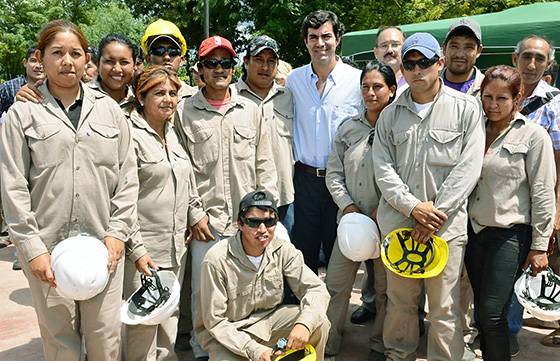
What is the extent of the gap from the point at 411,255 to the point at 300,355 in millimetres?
964

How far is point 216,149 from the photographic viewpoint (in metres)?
3.99

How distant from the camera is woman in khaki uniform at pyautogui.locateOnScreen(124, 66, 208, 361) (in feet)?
11.7

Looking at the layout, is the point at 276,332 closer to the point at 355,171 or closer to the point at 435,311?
the point at 435,311

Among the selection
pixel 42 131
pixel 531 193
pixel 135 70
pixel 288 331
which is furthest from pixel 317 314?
pixel 135 70

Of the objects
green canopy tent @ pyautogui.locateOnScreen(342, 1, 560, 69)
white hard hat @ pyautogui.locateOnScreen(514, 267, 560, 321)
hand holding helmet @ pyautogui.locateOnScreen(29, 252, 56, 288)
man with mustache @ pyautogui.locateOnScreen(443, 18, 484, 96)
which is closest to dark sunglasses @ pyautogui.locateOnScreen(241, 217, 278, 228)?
hand holding helmet @ pyautogui.locateOnScreen(29, 252, 56, 288)

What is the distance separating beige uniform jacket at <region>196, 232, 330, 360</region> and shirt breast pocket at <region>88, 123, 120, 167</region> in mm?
879

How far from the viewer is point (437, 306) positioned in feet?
11.9

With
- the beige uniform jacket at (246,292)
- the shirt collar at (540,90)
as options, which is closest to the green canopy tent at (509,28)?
the shirt collar at (540,90)

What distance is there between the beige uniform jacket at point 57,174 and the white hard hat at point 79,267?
12cm

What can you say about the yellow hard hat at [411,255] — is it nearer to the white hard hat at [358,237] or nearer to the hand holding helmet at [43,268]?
the white hard hat at [358,237]

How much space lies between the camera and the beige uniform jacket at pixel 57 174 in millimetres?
2990

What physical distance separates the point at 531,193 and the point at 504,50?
18.0 ft

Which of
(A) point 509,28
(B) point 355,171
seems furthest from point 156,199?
(A) point 509,28

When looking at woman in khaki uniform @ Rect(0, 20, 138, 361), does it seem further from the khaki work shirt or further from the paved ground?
the khaki work shirt
